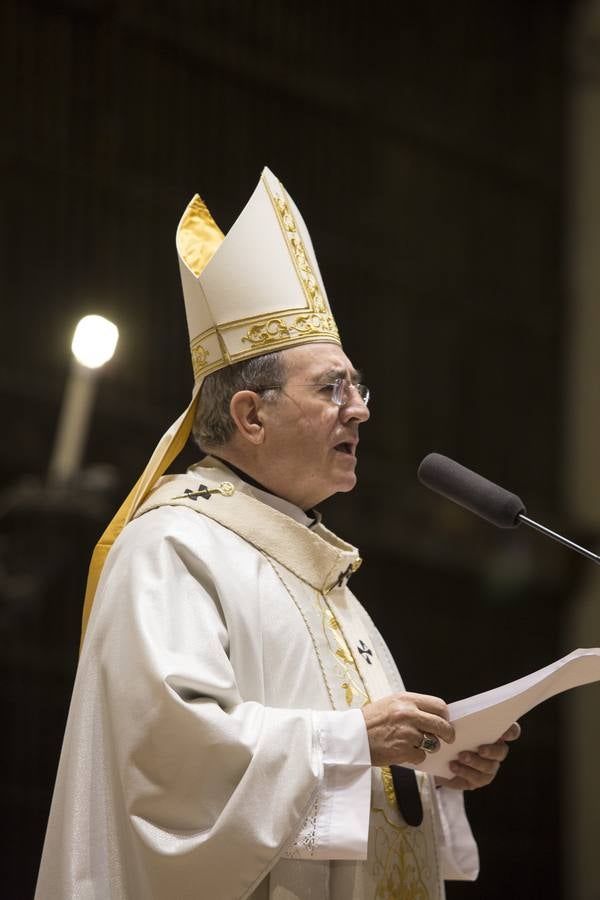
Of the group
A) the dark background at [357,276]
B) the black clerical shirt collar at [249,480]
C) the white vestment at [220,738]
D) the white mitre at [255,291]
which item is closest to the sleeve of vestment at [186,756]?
the white vestment at [220,738]

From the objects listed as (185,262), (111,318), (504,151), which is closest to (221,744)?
(185,262)

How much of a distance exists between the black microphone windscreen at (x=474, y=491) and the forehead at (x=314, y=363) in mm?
394

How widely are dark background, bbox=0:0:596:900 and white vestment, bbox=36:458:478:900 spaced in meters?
1.96

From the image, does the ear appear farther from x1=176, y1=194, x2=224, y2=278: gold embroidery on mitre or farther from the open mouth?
x1=176, y1=194, x2=224, y2=278: gold embroidery on mitre

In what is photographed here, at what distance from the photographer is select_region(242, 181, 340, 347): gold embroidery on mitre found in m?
3.15

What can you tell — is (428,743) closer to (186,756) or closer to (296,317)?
(186,756)

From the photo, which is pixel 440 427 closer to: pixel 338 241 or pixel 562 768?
pixel 338 241

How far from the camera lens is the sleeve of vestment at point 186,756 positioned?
2.50 meters

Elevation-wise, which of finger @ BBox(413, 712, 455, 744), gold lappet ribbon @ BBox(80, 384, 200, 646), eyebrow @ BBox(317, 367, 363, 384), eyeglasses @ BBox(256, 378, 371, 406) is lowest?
finger @ BBox(413, 712, 455, 744)

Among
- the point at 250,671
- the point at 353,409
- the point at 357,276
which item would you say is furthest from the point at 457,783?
the point at 357,276

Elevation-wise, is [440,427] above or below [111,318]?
below

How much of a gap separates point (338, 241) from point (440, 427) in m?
0.94

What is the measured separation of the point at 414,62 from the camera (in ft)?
23.9

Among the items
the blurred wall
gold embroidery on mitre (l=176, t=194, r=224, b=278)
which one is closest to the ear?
gold embroidery on mitre (l=176, t=194, r=224, b=278)
